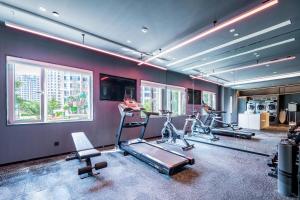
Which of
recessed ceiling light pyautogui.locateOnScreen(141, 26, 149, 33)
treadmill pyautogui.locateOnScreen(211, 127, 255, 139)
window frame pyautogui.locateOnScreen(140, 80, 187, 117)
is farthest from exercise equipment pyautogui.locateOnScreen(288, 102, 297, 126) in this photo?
recessed ceiling light pyautogui.locateOnScreen(141, 26, 149, 33)

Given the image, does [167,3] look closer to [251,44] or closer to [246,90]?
[251,44]

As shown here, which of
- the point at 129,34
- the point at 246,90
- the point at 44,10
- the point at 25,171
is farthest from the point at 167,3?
the point at 246,90

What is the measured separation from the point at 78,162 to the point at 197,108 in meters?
6.79

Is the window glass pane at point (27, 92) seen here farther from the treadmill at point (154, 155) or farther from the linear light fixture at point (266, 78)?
the linear light fixture at point (266, 78)

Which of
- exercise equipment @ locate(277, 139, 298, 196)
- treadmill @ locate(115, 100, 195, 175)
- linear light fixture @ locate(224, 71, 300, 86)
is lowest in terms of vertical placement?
treadmill @ locate(115, 100, 195, 175)

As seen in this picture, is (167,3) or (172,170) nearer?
(167,3)

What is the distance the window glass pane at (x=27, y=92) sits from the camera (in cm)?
371

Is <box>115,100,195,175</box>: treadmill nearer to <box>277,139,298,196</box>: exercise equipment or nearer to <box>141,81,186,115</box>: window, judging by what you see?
<box>277,139,298,196</box>: exercise equipment

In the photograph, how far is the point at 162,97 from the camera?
7234 mm

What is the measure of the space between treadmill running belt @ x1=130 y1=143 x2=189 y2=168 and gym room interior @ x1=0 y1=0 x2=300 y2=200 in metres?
0.03

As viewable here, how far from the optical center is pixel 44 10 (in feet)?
9.54

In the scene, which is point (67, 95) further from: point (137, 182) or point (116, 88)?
point (137, 182)

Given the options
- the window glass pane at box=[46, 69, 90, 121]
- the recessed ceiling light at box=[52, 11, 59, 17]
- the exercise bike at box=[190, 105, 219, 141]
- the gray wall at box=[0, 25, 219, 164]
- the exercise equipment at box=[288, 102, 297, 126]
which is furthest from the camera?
the exercise equipment at box=[288, 102, 297, 126]

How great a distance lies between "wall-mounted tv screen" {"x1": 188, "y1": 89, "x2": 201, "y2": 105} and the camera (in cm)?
832
